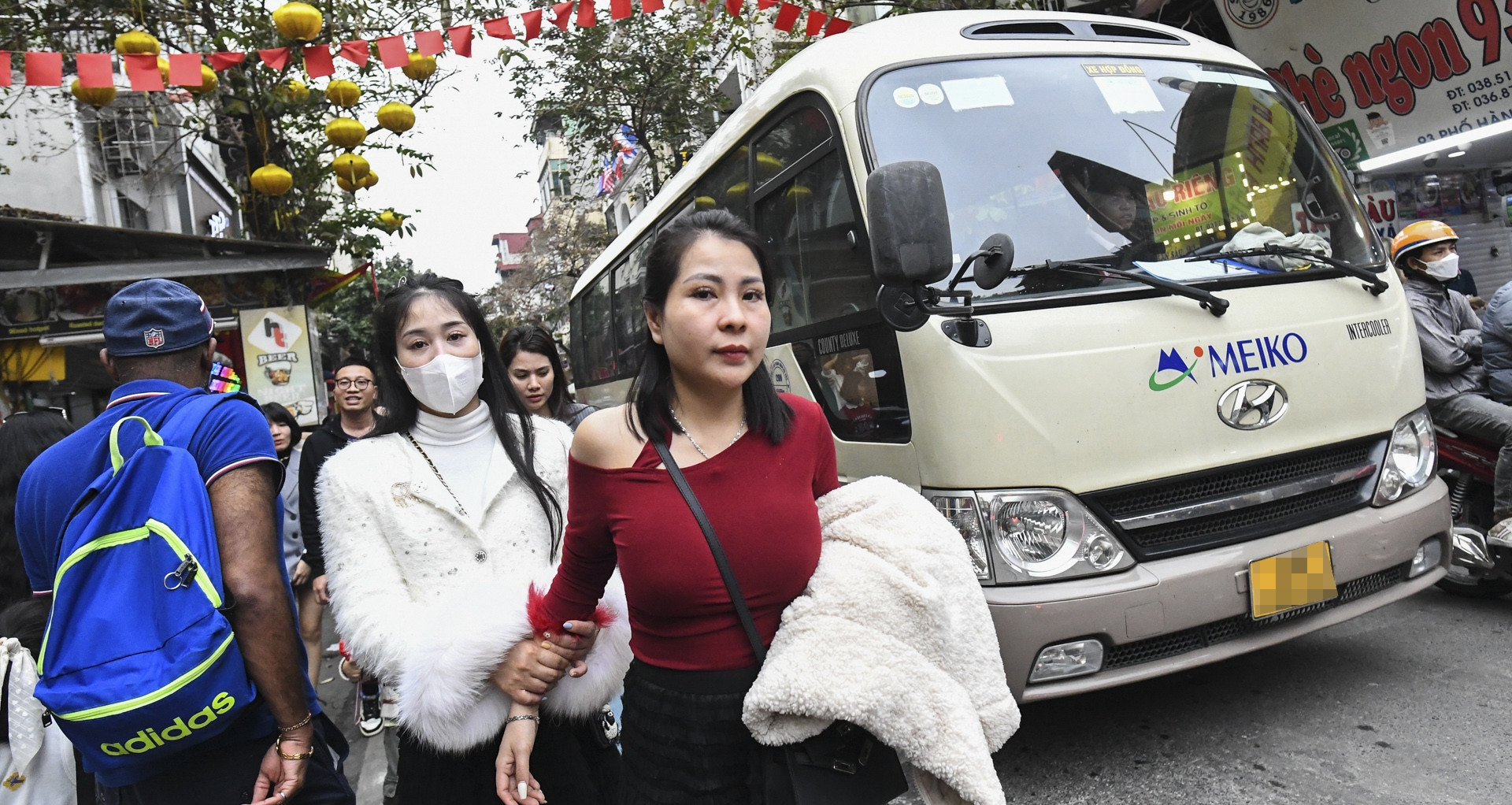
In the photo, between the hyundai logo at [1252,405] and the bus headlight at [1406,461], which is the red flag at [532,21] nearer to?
the hyundai logo at [1252,405]

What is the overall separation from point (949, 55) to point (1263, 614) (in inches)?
94.1

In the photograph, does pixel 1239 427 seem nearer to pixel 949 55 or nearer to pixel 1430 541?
pixel 1430 541

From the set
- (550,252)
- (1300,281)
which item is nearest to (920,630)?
(1300,281)

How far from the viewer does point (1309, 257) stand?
350 cm

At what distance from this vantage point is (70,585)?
187cm

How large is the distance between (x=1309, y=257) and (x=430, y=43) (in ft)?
21.2

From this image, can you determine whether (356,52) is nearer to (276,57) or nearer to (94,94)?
(276,57)

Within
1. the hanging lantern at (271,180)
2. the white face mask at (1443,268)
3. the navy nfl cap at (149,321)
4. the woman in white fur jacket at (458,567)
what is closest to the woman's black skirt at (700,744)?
the woman in white fur jacket at (458,567)

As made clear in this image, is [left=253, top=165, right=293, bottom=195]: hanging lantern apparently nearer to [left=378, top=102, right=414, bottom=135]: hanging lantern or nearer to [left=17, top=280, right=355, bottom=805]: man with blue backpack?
[left=378, top=102, right=414, bottom=135]: hanging lantern

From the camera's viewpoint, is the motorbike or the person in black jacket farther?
the person in black jacket

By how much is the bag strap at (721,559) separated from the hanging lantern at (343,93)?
7.95 metres

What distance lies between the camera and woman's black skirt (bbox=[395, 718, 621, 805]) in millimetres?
2115

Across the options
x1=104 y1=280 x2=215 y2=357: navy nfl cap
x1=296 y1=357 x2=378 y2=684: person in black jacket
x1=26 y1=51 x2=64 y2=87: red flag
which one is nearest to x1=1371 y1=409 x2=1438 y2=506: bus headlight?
x1=104 y1=280 x2=215 y2=357: navy nfl cap

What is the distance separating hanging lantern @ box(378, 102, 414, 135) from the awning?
1.73 meters
